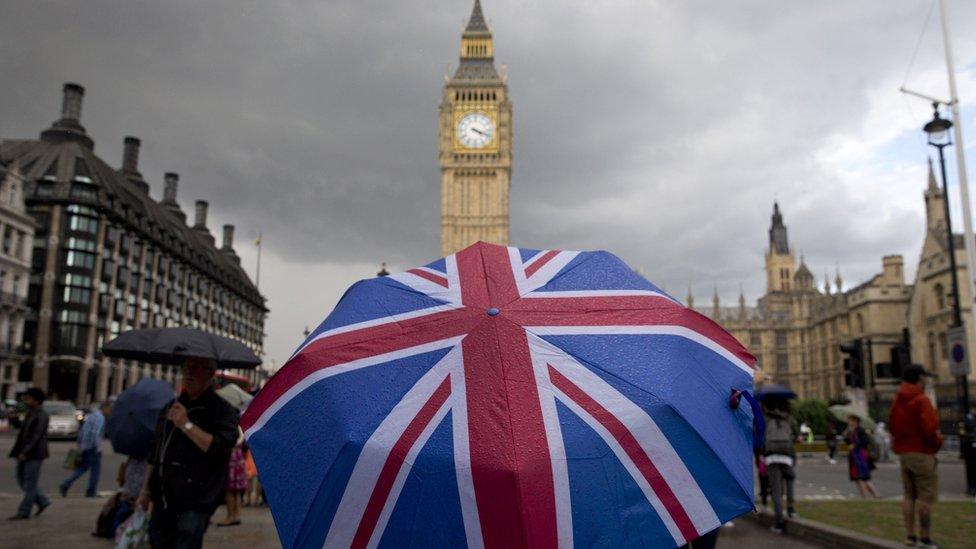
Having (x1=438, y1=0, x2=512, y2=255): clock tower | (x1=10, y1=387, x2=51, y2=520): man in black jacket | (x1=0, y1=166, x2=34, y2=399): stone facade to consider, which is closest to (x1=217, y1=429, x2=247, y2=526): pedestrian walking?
(x1=10, y1=387, x2=51, y2=520): man in black jacket

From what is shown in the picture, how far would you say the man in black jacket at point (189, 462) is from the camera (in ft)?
15.0

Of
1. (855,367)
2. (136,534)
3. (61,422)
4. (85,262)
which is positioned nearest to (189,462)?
(136,534)

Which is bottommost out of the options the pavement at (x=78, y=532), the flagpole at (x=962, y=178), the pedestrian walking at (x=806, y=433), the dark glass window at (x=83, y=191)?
the pedestrian walking at (x=806, y=433)

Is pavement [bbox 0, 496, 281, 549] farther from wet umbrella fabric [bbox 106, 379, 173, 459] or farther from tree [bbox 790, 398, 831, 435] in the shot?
tree [bbox 790, 398, 831, 435]

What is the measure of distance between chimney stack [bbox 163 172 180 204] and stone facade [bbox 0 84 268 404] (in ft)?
49.4

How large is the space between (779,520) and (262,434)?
328 inches

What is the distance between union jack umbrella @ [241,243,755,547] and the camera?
2352 mm

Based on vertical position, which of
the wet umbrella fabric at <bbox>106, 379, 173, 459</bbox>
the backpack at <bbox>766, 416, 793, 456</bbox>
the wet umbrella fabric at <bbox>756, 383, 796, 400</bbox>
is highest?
the wet umbrella fabric at <bbox>756, 383, 796, 400</bbox>

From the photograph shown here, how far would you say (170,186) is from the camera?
308 feet

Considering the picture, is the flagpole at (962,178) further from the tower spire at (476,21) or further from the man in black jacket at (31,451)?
the tower spire at (476,21)

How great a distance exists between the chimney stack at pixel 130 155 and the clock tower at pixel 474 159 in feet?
113

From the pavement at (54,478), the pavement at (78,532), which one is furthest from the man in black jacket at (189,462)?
the pavement at (54,478)

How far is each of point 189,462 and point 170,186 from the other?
98.5 m

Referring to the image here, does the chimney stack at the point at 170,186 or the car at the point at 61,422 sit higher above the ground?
the chimney stack at the point at 170,186
